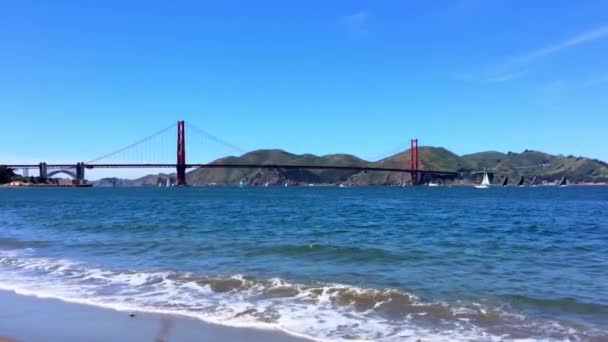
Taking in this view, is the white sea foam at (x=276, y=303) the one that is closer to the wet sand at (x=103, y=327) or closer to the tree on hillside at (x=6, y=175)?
the wet sand at (x=103, y=327)

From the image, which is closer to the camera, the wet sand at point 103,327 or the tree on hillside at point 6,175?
the wet sand at point 103,327

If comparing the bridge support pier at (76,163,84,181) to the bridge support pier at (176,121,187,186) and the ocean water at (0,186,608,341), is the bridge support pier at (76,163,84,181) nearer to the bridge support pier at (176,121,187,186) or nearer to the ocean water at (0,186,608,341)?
the bridge support pier at (176,121,187,186)

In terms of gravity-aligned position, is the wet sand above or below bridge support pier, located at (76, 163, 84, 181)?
below

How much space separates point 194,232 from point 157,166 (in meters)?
72.8

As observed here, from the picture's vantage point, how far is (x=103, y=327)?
650 centimetres

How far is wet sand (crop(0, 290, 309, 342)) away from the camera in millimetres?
6070

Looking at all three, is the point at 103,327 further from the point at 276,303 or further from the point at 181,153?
the point at 181,153

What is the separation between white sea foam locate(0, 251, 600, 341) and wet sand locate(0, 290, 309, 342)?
0.99 feet

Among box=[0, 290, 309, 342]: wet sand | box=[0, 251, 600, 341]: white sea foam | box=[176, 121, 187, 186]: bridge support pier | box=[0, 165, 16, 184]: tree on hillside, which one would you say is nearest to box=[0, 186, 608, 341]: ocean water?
box=[0, 251, 600, 341]: white sea foam

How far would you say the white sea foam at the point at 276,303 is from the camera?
6566 mm

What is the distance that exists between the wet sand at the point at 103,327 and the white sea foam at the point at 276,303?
0.30 metres

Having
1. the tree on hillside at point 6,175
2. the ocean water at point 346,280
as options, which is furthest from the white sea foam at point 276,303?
the tree on hillside at point 6,175

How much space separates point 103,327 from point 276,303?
97.1 inches

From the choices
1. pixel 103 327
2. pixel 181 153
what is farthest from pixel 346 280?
pixel 181 153
